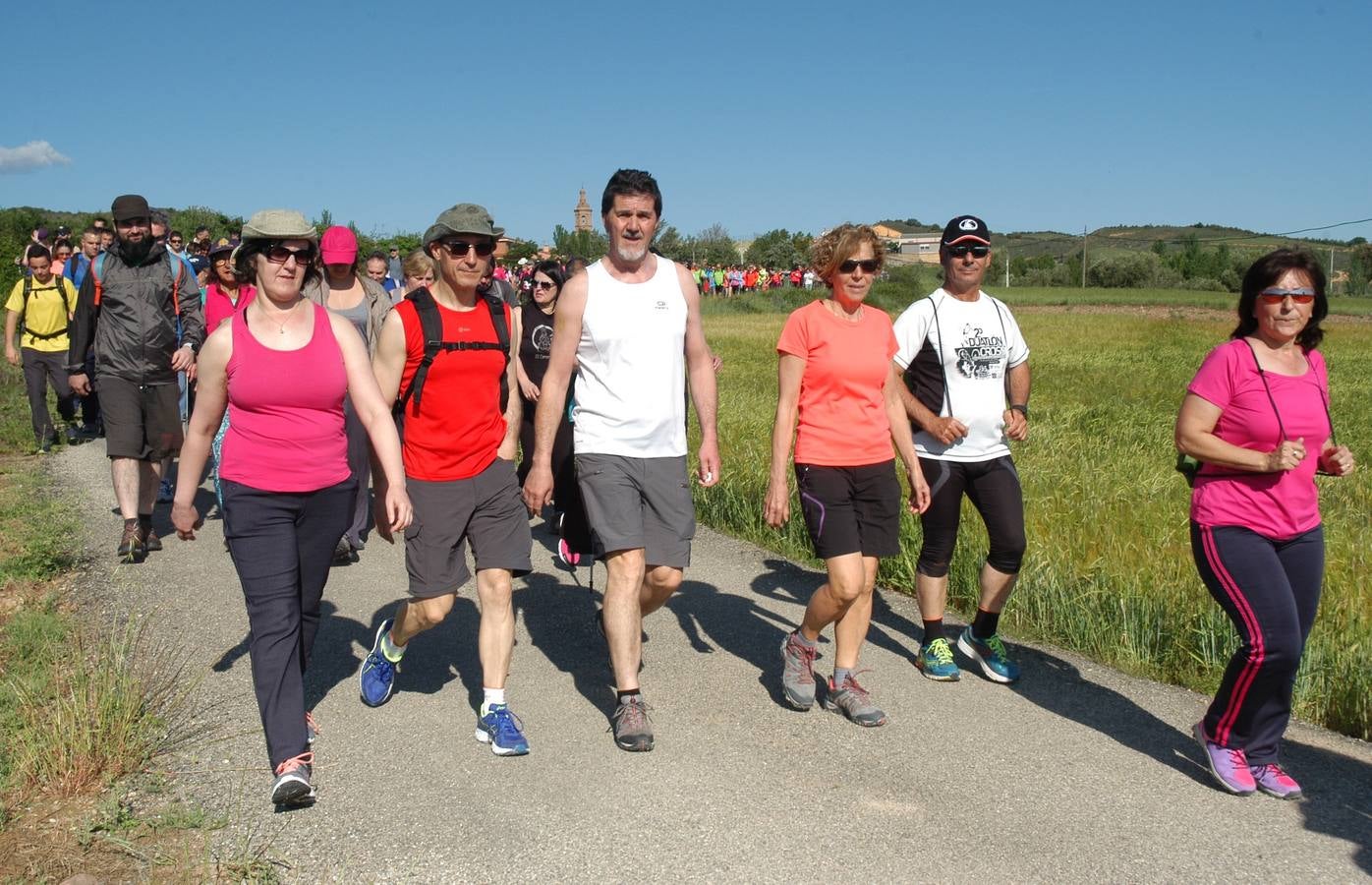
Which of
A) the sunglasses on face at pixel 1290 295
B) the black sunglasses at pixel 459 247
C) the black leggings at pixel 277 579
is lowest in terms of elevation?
the black leggings at pixel 277 579

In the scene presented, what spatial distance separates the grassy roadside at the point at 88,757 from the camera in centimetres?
370

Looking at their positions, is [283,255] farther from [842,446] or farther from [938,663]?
[938,663]

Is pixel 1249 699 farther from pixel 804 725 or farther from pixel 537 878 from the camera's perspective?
pixel 537 878

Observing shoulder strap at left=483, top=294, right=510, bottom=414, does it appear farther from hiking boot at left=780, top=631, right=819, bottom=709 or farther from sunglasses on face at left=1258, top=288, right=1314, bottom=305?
sunglasses on face at left=1258, top=288, right=1314, bottom=305

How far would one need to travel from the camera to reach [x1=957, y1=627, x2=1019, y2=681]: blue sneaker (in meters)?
5.42

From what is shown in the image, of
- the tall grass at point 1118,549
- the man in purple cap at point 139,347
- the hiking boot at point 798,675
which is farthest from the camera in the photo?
the man in purple cap at point 139,347

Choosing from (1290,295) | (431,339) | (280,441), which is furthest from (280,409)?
(1290,295)

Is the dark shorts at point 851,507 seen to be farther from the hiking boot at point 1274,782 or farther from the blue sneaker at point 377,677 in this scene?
the blue sneaker at point 377,677

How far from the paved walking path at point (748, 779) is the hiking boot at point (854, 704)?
0.17 ft

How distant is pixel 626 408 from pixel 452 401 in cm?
69

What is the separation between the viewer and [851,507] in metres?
5.01

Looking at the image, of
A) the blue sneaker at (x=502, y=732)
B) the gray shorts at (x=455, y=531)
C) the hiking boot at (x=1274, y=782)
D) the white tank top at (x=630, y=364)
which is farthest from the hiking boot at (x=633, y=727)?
the hiking boot at (x=1274, y=782)

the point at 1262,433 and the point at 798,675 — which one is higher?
the point at 1262,433

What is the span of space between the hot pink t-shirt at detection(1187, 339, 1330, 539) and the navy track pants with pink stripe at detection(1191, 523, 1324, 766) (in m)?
0.07
